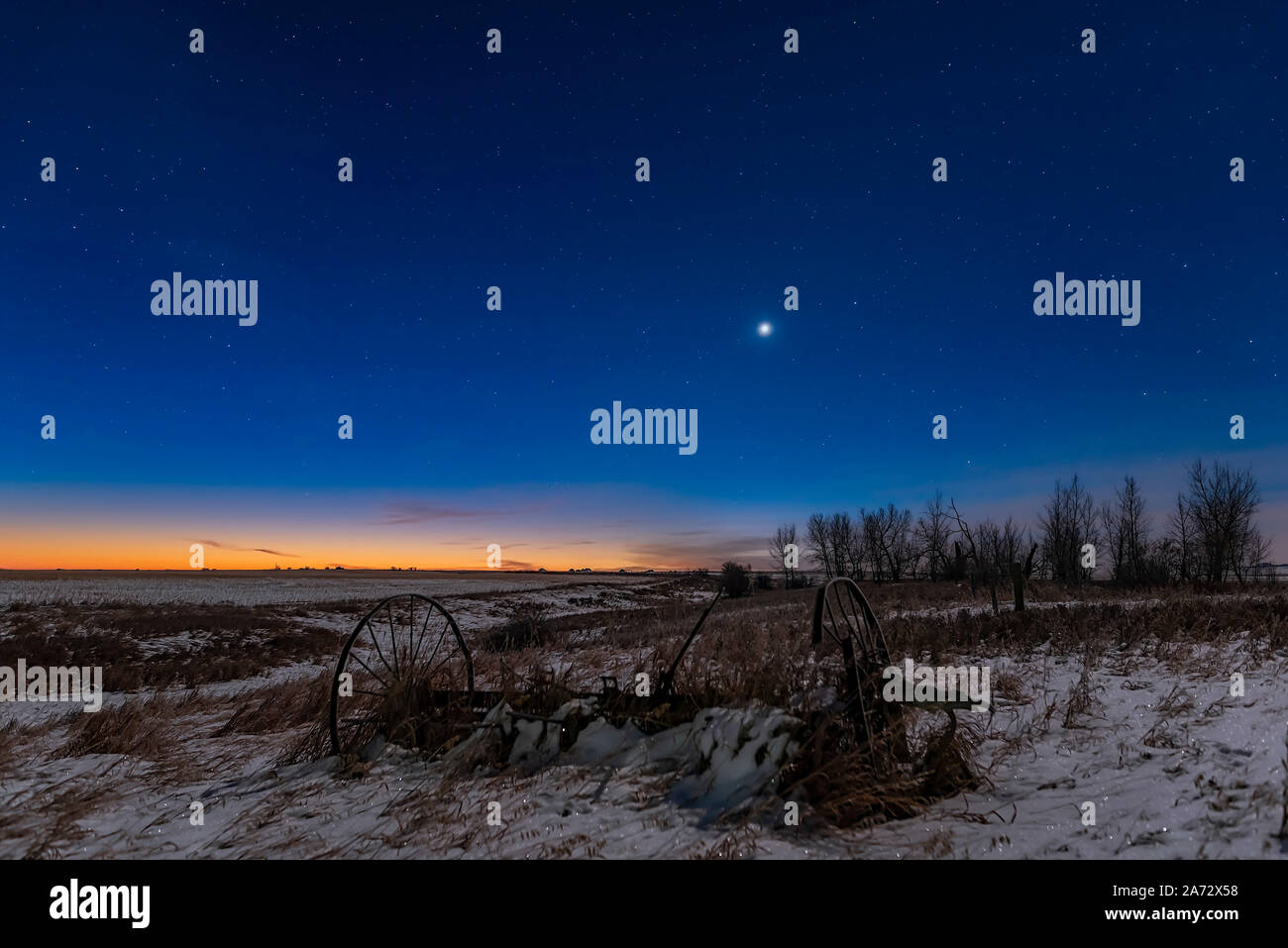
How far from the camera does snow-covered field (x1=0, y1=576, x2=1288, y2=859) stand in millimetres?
4180

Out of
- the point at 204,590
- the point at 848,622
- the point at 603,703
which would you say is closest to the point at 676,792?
the point at 603,703

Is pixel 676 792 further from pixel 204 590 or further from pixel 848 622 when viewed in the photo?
pixel 204 590

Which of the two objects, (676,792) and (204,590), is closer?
(676,792)

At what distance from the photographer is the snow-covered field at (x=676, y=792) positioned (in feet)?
13.7

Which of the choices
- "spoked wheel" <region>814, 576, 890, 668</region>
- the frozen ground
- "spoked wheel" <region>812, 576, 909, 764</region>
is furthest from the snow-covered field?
the frozen ground

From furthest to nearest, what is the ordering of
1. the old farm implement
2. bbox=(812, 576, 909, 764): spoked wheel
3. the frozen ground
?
the frozen ground < the old farm implement < bbox=(812, 576, 909, 764): spoked wheel

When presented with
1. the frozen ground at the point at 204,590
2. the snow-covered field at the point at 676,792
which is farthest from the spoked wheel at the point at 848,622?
the frozen ground at the point at 204,590

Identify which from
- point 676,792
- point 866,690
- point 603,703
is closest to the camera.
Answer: point 676,792

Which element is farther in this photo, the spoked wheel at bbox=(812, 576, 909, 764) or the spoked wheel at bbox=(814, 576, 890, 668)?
the spoked wheel at bbox=(814, 576, 890, 668)

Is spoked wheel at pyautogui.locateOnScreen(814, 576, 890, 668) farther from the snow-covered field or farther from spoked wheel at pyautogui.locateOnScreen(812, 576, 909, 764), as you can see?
the snow-covered field

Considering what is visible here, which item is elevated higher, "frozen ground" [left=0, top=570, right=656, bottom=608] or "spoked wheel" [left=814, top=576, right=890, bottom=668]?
"spoked wheel" [left=814, top=576, right=890, bottom=668]

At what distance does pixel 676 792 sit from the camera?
5023mm

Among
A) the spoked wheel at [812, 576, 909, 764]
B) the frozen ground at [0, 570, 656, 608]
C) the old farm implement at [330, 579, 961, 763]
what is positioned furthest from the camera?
the frozen ground at [0, 570, 656, 608]
